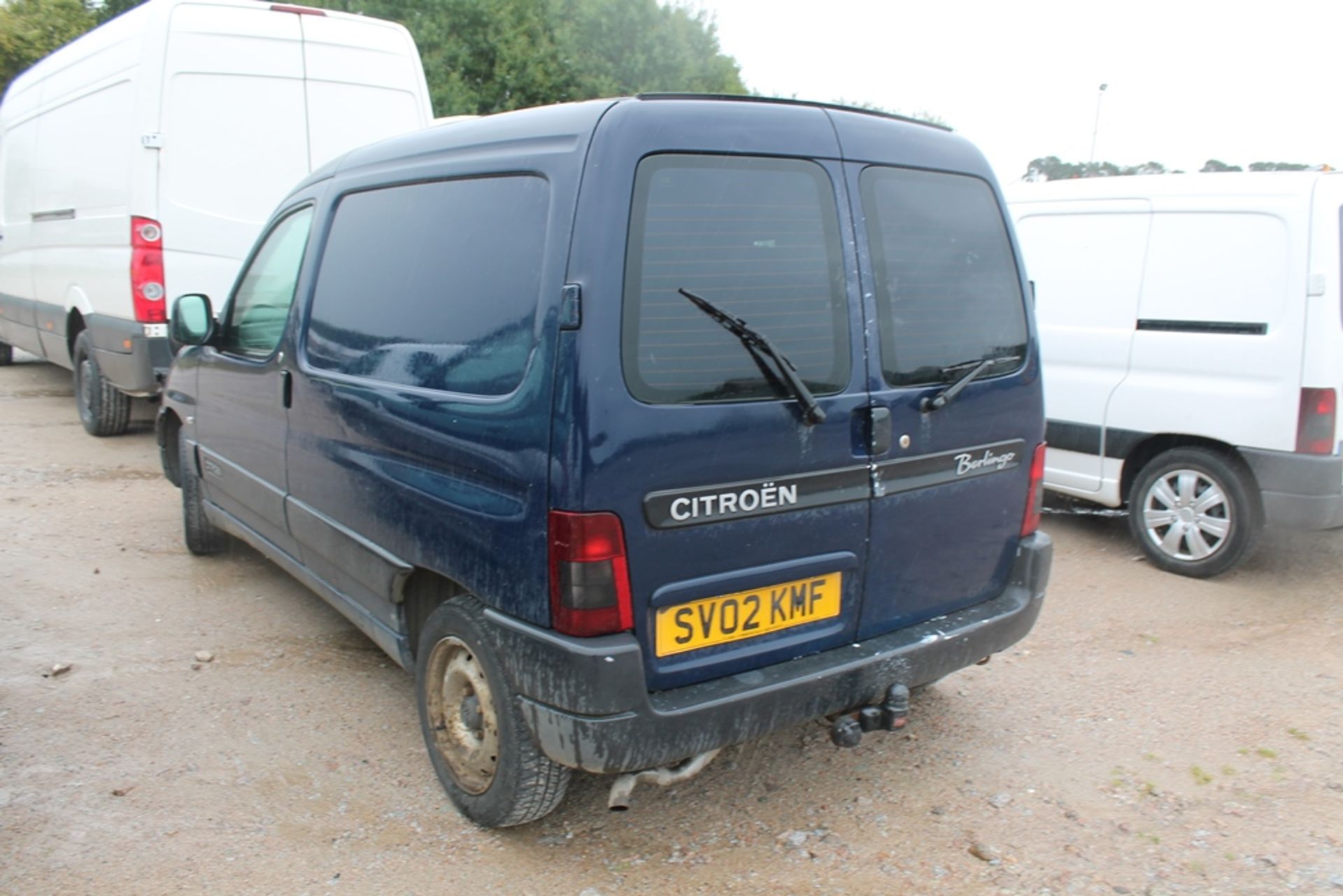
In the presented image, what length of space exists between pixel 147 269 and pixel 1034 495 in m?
5.89

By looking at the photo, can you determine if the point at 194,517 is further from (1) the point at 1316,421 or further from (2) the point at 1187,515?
(1) the point at 1316,421

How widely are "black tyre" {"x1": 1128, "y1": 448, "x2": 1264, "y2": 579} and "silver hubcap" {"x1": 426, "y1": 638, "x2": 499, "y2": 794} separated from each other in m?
4.07

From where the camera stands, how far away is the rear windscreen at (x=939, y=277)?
2941mm

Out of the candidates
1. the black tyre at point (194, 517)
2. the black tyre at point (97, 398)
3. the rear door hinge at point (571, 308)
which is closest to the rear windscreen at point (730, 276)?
the rear door hinge at point (571, 308)

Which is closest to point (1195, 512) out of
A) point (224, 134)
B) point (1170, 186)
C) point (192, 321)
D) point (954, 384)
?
point (1170, 186)

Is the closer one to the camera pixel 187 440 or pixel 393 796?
pixel 393 796

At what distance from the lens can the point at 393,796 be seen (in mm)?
3209

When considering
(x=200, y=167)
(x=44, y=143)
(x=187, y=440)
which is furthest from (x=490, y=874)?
(x=44, y=143)

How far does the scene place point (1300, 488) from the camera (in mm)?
4902

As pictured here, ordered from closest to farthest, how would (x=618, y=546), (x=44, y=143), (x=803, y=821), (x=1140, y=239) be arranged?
(x=618, y=546) < (x=803, y=821) < (x=1140, y=239) < (x=44, y=143)

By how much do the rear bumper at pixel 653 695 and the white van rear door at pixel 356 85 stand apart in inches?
222

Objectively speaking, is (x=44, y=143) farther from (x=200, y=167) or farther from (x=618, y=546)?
(x=618, y=546)

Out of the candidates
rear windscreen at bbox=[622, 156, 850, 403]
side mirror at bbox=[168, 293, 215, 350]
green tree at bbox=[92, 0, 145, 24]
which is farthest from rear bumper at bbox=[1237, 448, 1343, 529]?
green tree at bbox=[92, 0, 145, 24]

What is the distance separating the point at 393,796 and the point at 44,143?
25.5 ft
